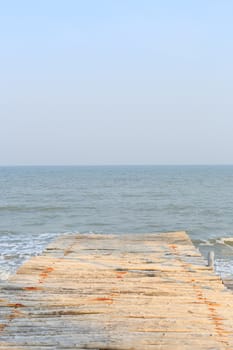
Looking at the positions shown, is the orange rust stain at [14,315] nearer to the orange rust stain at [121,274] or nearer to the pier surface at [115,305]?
the pier surface at [115,305]

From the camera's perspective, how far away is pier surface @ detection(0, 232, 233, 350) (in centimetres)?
499

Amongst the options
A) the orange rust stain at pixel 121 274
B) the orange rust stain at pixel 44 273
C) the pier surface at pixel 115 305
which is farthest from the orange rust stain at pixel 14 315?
the orange rust stain at pixel 121 274

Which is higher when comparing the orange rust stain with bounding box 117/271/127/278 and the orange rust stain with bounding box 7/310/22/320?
the orange rust stain with bounding box 7/310/22/320

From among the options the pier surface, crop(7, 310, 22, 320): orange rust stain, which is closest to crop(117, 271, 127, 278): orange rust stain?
the pier surface

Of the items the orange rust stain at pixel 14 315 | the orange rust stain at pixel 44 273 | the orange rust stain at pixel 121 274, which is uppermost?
the orange rust stain at pixel 14 315

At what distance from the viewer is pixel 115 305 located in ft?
20.0

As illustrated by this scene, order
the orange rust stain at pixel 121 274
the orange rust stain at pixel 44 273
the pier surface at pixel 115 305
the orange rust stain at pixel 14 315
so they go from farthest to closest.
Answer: the orange rust stain at pixel 121 274 < the orange rust stain at pixel 44 273 < the orange rust stain at pixel 14 315 < the pier surface at pixel 115 305

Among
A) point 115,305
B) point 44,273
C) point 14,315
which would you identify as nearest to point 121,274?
point 44,273

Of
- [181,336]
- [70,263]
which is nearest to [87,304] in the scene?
[181,336]

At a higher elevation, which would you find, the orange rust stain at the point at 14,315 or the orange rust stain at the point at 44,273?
the orange rust stain at the point at 14,315

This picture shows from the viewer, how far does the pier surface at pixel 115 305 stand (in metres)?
4.99

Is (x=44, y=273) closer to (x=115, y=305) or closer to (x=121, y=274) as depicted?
(x=121, y=274)

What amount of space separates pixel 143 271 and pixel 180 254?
2103 millimetres

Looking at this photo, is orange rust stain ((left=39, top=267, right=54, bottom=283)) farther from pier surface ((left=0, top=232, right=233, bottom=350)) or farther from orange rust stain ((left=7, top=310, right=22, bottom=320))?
orange rust stain ((left=7, top=310, right=22, bottom=320))
